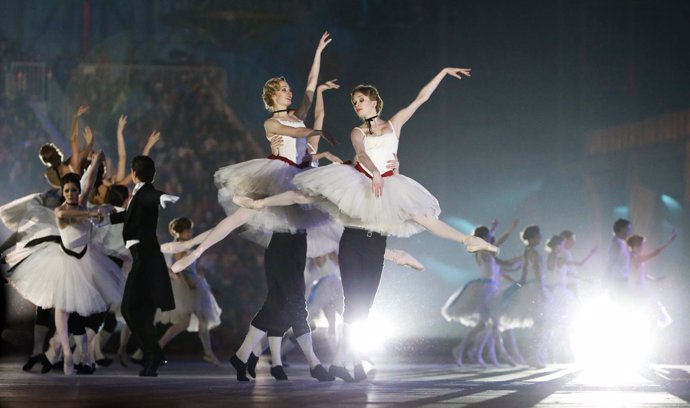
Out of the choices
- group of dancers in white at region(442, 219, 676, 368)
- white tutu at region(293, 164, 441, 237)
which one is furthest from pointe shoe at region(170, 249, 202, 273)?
group of dancers in white at region(442, 219, 676, 368)

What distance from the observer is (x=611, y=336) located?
37.7 ft

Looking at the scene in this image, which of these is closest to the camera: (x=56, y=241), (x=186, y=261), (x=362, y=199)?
(x=362, y=199)

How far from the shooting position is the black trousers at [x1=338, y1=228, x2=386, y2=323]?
6.59 meters

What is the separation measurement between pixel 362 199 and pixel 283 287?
2.23 feet

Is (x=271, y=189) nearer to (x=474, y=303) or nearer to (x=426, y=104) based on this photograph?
(x=474, y=303)

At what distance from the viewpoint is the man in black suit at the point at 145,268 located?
7418 mm

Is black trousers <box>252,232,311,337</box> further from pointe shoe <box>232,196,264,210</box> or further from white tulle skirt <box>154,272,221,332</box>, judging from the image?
white tulle skirt <box>154,272,221,332</box>

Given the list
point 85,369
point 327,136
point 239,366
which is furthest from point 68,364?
point 327,136

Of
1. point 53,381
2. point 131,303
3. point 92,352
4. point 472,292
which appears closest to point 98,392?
point 53,381

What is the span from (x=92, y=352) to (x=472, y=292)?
293cm

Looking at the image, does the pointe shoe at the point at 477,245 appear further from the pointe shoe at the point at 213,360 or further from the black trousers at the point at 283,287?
the pointe shoe at the point at 213,360

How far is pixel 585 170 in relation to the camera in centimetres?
1333

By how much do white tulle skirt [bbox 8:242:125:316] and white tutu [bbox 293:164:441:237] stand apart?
78.3 inches

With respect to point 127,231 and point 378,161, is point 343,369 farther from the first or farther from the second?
point 127,231
